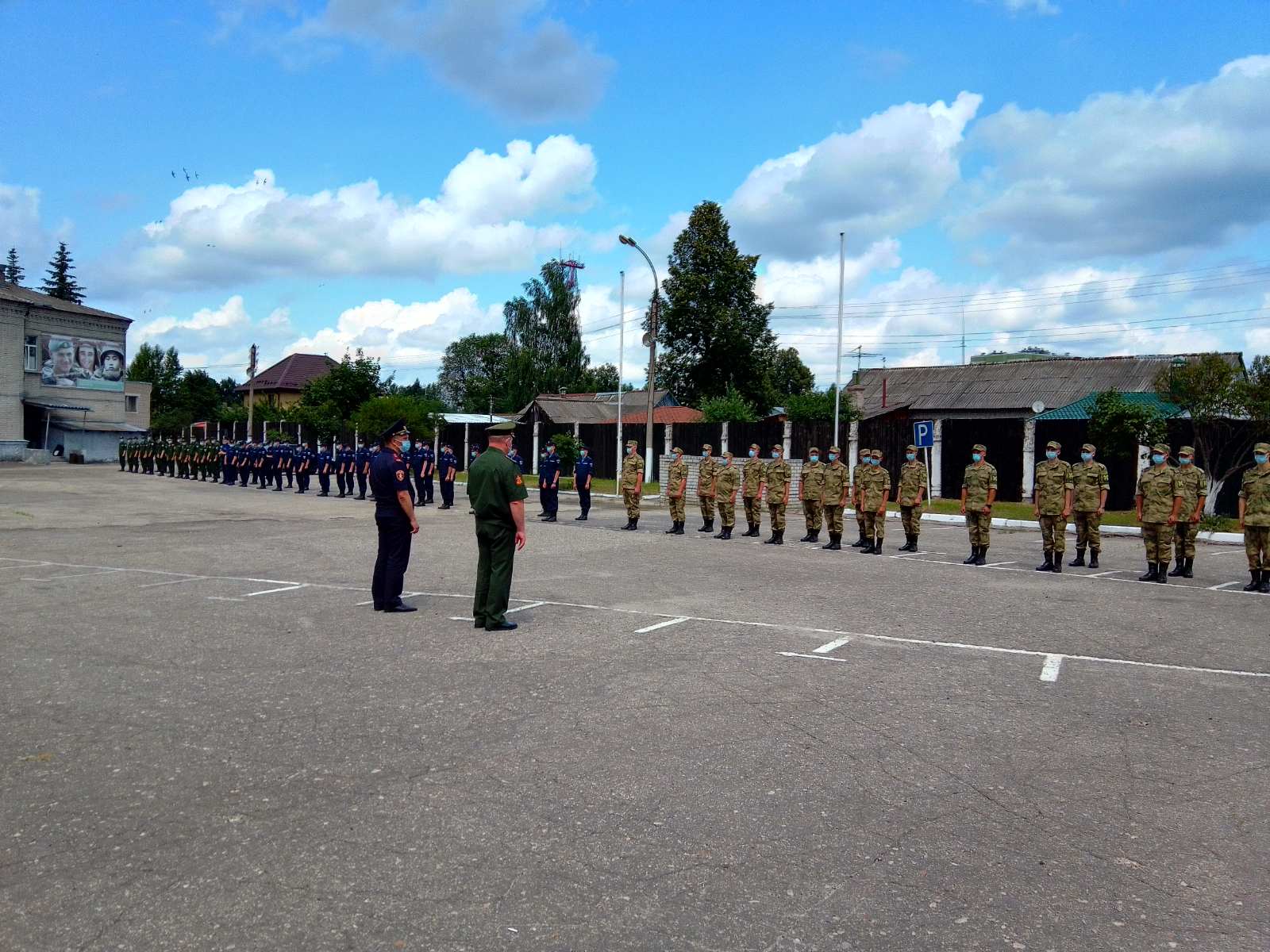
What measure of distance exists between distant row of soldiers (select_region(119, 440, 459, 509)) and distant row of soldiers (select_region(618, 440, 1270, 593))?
7541mm

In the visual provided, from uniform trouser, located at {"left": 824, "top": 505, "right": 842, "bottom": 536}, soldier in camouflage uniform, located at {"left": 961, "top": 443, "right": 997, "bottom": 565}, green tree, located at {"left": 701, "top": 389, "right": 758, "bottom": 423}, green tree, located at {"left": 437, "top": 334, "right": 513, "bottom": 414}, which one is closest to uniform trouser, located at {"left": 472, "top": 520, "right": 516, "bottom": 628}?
soldier in camouflage uniform, located at {"left": 961, "top": 443, "right": 997, "bottom": 565}

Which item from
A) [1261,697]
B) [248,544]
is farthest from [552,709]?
[248,544]

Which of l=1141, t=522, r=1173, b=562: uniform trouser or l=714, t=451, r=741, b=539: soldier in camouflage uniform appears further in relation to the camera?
l=714, t=451, r=741, b=539: soldier in camouflage uniform

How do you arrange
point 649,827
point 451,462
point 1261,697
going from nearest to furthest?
1. point 649,827
2. point 1261,697
3. point 451,462

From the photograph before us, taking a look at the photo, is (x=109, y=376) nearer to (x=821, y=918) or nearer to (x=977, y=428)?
(x=977, y=428)

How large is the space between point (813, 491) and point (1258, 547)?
7.25m

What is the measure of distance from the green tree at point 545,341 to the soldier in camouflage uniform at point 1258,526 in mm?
60976

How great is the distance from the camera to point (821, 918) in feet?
11.6

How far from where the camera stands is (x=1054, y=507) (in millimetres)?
14930

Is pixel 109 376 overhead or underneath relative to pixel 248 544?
overhead

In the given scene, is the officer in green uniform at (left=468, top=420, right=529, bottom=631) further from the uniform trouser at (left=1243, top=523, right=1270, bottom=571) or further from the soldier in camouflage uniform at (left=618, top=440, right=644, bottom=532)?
the soldier in camouflage uniform at (left=618, top=440, right=644, bottom=532)

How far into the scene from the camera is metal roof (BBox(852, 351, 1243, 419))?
4794 cm

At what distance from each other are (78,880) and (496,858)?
1555 mm

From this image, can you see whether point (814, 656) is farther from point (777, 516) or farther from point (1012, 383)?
point (1012, 383)
